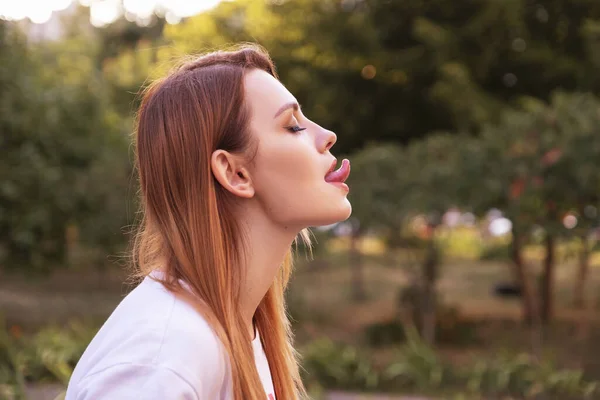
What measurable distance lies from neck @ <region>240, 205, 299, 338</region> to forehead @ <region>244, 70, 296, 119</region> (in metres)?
0.20

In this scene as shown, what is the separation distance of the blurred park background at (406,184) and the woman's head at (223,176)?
579 cm

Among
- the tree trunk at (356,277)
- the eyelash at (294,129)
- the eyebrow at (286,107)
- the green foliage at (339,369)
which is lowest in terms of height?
the tree trunk at (356,277)

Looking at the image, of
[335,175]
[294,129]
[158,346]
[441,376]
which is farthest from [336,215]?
[441,376]

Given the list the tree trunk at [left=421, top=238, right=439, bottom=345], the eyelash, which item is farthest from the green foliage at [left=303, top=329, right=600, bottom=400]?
the eyelash

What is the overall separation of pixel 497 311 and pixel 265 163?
13.7m

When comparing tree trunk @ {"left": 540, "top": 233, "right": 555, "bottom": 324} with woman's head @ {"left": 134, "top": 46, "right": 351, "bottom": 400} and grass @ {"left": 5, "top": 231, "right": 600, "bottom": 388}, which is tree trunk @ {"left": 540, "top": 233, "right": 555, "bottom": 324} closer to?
grass @ {"left": 5, "top": 231, "right": 600, "bottom": 388}

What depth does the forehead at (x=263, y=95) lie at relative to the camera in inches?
57.7

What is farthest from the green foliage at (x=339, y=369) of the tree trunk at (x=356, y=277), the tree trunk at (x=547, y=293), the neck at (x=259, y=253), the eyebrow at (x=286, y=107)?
the tree trunk at (x=356, y=277)

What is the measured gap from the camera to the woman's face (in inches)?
57.0

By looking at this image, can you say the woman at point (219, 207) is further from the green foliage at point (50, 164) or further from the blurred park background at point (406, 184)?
the green foliage at point (50, 164)

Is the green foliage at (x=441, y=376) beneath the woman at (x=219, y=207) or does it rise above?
beneath

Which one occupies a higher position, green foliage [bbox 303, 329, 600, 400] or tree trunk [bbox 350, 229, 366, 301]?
green foliage [bbox 303, 329, 600, 400]

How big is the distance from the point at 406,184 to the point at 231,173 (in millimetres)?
9204

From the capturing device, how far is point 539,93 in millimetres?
14531
